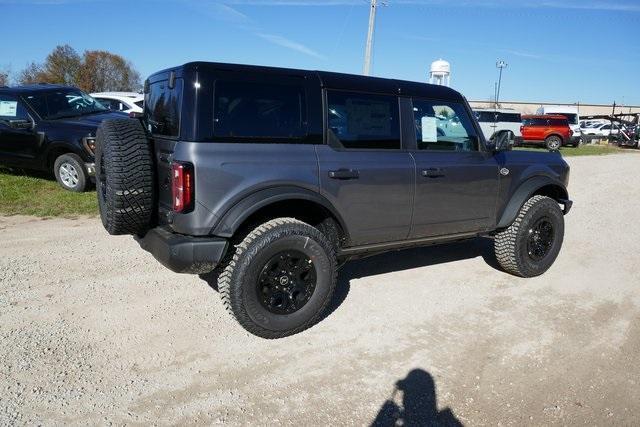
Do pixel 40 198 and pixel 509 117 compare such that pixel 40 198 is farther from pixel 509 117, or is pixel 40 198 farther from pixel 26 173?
pixel 509 117

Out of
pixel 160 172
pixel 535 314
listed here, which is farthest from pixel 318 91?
pixel 535 314

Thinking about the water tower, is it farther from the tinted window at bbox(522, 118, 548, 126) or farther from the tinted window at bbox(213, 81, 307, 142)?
the tinted window at bbox(213, 81, 307, 142)

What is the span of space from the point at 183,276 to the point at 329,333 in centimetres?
172

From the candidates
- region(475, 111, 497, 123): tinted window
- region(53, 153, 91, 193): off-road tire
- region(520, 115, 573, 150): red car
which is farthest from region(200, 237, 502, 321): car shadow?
region(520, 115, 573, 150): red car

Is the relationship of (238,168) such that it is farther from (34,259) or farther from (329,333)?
(34,259)

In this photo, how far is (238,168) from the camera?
3.30 metres

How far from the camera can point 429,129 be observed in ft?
14.2

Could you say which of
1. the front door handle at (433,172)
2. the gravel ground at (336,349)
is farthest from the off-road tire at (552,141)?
the front door handle at (433,172)

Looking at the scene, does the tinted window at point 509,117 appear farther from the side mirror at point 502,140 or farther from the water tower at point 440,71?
the side mirror at point 502,140

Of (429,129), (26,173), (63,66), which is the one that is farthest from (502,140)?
(63,66)

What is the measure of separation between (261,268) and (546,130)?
84.2 ft

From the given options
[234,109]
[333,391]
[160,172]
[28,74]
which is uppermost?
[28,74]

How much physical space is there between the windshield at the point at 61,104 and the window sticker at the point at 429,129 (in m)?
6.81

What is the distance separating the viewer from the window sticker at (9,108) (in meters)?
8.41
